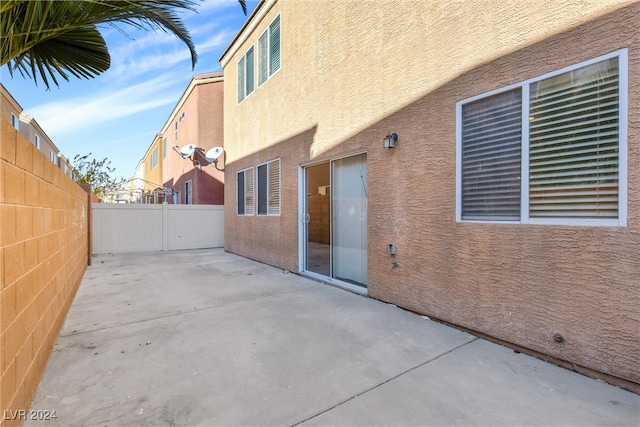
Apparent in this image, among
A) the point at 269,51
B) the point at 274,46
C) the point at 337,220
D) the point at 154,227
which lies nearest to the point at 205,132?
the point at 154,227

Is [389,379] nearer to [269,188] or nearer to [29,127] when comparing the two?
[269,188]

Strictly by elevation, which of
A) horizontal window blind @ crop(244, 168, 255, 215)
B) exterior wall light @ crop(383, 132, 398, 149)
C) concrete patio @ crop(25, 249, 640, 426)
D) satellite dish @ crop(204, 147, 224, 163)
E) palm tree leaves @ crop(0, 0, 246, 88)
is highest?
satellite dish @ crop(204, 147, 224, 163)

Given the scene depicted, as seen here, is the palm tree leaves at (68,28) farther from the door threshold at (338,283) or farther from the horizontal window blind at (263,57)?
the horizontal window blind at (263,57)

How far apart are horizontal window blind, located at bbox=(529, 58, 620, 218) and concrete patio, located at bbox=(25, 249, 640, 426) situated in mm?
1460

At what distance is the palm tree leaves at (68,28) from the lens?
6.15ft

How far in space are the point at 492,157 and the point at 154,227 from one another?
11.3 metres

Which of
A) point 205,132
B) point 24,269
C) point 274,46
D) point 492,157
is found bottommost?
point 24,269

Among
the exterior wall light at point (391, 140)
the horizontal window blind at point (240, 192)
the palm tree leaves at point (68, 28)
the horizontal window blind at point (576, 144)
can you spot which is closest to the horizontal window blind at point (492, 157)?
the horizontal window blind at point (576, 144)

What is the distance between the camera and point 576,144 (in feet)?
8.93

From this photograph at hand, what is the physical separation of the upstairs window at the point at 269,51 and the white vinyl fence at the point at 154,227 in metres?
5.98

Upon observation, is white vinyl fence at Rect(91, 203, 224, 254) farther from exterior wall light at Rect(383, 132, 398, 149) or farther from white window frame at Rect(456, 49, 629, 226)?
white window frame at Rect(456, 49, 629, 226)

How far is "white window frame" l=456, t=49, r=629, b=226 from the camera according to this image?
242 centimetres

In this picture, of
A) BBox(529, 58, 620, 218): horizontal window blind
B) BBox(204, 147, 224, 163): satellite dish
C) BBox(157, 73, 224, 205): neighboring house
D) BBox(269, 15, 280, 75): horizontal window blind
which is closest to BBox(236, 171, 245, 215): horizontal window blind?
BBox(204, 147, 224, 163): satellite dish

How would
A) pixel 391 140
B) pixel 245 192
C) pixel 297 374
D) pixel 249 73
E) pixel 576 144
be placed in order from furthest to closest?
pixel 245 192
pixel 249 73
pixel 391 140
pixel 576 144
pixel 297 374
